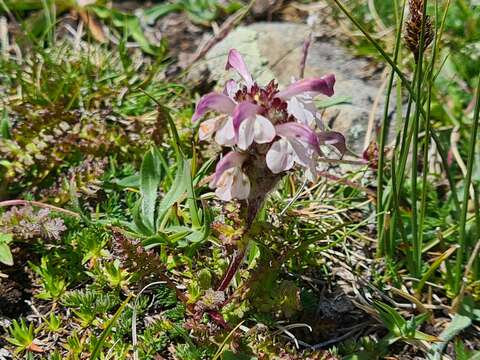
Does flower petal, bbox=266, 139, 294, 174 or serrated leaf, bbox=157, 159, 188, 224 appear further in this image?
serrated leaf, bbox=157, 159, 188, 224

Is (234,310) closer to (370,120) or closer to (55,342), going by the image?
(55,342)

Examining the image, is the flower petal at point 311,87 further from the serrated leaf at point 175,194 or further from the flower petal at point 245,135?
the serrated leaf at point 175,194

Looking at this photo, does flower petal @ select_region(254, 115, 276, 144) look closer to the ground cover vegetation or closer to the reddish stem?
the ground cover vegetation

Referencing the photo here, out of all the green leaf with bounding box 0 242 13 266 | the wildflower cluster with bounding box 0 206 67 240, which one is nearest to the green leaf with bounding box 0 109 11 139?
the wildflower cluster with bounding box 0 206 67 240

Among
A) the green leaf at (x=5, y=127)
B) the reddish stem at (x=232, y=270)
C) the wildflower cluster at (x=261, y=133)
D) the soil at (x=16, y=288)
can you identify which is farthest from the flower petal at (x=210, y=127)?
the green leaf at (x=5, y=127)

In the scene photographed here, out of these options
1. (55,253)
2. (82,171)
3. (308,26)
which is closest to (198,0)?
(308,26)

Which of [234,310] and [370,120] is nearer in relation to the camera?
[234,310]

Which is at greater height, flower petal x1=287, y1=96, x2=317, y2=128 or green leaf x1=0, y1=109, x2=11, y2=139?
flower petal x1=287, y1=96, x2=317, y2=128

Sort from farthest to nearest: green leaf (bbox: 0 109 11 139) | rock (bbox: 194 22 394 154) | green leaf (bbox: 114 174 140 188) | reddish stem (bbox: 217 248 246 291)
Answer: rock (bbox: 194 22 394 154) → green leaf (bbox: 0 109 11 139) → green leaf (bbox: 114 174 140 188) → reddish stem (bbox: 217 248 246 291)
